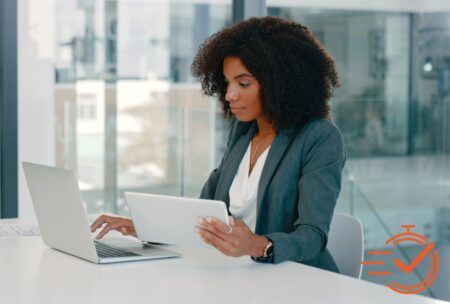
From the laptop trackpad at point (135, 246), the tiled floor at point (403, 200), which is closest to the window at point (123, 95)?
the tiled floor at point (403, 200)

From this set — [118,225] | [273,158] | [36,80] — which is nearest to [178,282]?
[118,225]

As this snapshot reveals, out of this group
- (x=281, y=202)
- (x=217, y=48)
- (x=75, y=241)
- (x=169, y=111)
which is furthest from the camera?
(x=169, y=111)

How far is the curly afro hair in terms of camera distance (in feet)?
9.07

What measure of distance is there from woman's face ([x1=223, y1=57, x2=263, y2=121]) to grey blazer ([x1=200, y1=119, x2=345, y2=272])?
0.43 feet

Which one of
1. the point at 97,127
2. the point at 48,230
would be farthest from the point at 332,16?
the point at 48,230

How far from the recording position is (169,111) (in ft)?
14.7

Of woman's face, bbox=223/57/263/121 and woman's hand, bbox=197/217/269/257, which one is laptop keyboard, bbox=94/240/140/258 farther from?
woman's face, bbox=223/57/263/121

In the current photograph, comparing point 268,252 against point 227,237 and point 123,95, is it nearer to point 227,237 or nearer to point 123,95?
point 227,237

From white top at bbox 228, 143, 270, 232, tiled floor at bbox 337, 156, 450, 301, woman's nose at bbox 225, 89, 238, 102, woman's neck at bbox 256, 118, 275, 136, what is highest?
woman's nose at bbox 225, 89, 238, 102

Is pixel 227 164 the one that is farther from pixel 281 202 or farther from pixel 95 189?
pixel 95 189

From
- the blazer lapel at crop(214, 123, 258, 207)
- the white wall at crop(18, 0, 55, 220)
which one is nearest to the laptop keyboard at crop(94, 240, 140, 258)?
the blazer lapel at crop(214, 123, 258, 207)

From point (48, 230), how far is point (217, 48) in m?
0.82

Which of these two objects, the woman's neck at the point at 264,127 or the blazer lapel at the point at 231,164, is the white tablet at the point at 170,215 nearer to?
the blazer lapel at the point at 231,164

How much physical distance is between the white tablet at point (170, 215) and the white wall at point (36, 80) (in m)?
2.12
